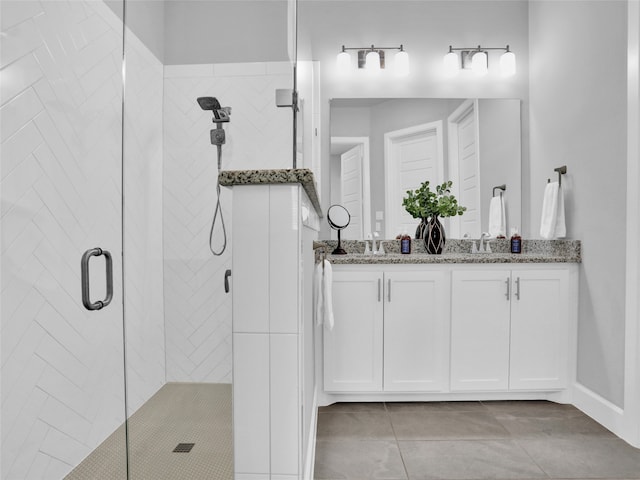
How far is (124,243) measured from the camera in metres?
1.20

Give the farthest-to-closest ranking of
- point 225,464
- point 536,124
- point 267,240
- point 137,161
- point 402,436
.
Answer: point 536,124 → point 402,436 → point 225,464 → point 137,161 → point 267,240

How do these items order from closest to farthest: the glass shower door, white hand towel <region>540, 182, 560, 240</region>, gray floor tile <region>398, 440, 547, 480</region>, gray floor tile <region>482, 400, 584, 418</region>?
1. the glass shower door
2. gray floor tile <region>398, 440, 547, 480</region>
3. gray floor tile <region>482, 400, 584, 418</region>
4. white hand towel <region>540, 182, 560, 240</region>

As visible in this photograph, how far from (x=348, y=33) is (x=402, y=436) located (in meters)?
2.62

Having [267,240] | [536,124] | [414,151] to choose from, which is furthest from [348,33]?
[267,240]

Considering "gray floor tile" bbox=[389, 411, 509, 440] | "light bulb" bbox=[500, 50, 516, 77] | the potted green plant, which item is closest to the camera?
"gray floor tile" bbox=[389, 411, 509, 440]

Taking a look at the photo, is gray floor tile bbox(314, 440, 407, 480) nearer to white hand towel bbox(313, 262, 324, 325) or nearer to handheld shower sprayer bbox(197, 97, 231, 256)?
white hand towel bbox(313, 262, 324, 325)

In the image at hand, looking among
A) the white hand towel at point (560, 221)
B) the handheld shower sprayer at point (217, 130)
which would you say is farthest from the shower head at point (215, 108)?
the white hand towel at point (560, 221)

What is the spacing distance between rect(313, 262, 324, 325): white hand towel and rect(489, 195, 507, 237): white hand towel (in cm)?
155

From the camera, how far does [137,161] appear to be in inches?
46.8

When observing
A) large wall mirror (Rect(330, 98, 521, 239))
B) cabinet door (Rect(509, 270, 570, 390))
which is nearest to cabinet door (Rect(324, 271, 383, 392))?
large wall mirror (Rect(330, 98, 521, 239))

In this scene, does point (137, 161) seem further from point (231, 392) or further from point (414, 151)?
point (414, 151)

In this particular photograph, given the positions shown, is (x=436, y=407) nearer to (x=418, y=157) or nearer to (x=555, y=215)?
(x=555, y=215)

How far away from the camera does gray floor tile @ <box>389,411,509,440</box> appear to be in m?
2.00

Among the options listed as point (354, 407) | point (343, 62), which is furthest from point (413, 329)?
point (343, 62)
